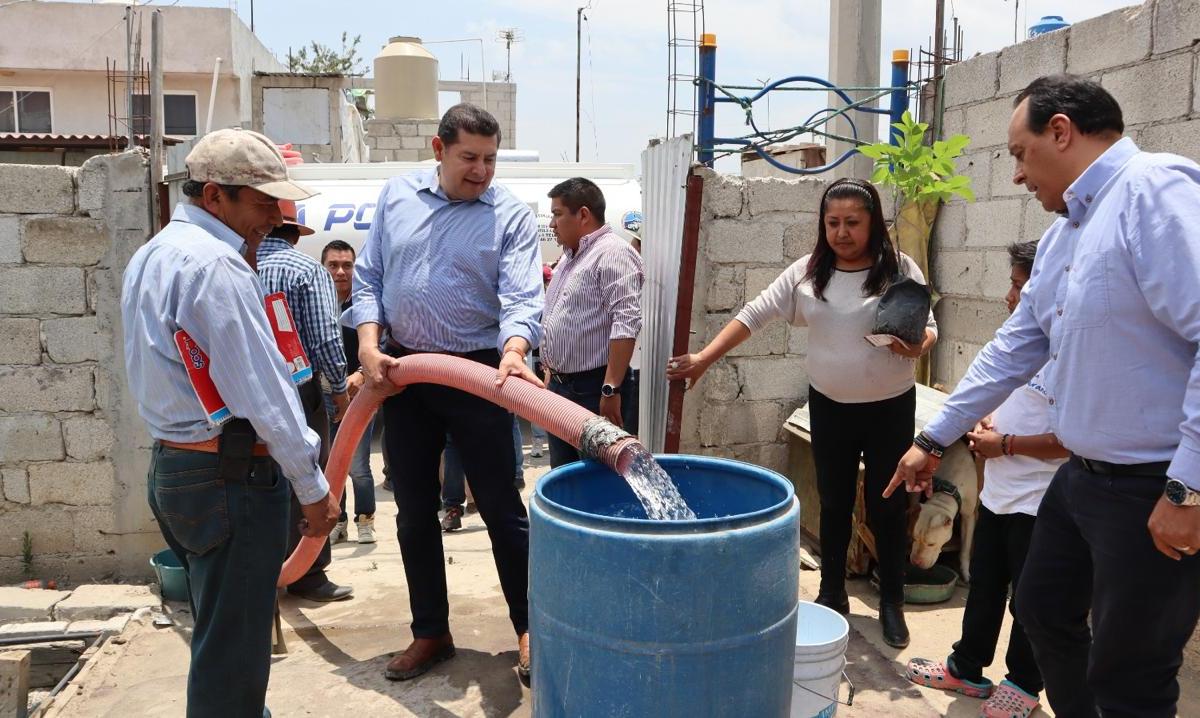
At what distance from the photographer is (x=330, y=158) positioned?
615 inches

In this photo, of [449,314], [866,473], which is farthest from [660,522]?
[866,473]

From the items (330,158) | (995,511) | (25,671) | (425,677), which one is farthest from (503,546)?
(330,158)

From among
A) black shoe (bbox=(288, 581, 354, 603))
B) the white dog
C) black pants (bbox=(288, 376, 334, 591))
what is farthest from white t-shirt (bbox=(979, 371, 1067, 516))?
black shoe (bbox=(288, 581, 354, 603))

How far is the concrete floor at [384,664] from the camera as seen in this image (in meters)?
3.44

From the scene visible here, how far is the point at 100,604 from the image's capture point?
14.7 ft

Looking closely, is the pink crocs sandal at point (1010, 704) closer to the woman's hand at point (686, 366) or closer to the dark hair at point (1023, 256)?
the dark hair at point (1023, 256)

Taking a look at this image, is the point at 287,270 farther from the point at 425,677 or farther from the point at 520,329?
the point at 425,677

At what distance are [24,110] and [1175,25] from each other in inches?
818

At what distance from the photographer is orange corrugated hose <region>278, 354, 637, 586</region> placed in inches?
103

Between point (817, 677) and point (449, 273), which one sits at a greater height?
point (449, 273)

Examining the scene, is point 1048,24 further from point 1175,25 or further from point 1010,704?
point 1010,704

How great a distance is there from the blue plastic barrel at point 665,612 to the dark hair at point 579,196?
93.9 inches

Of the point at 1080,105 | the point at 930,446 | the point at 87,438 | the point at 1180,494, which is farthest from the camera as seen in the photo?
the point at 87,438

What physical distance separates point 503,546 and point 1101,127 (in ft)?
7.97
